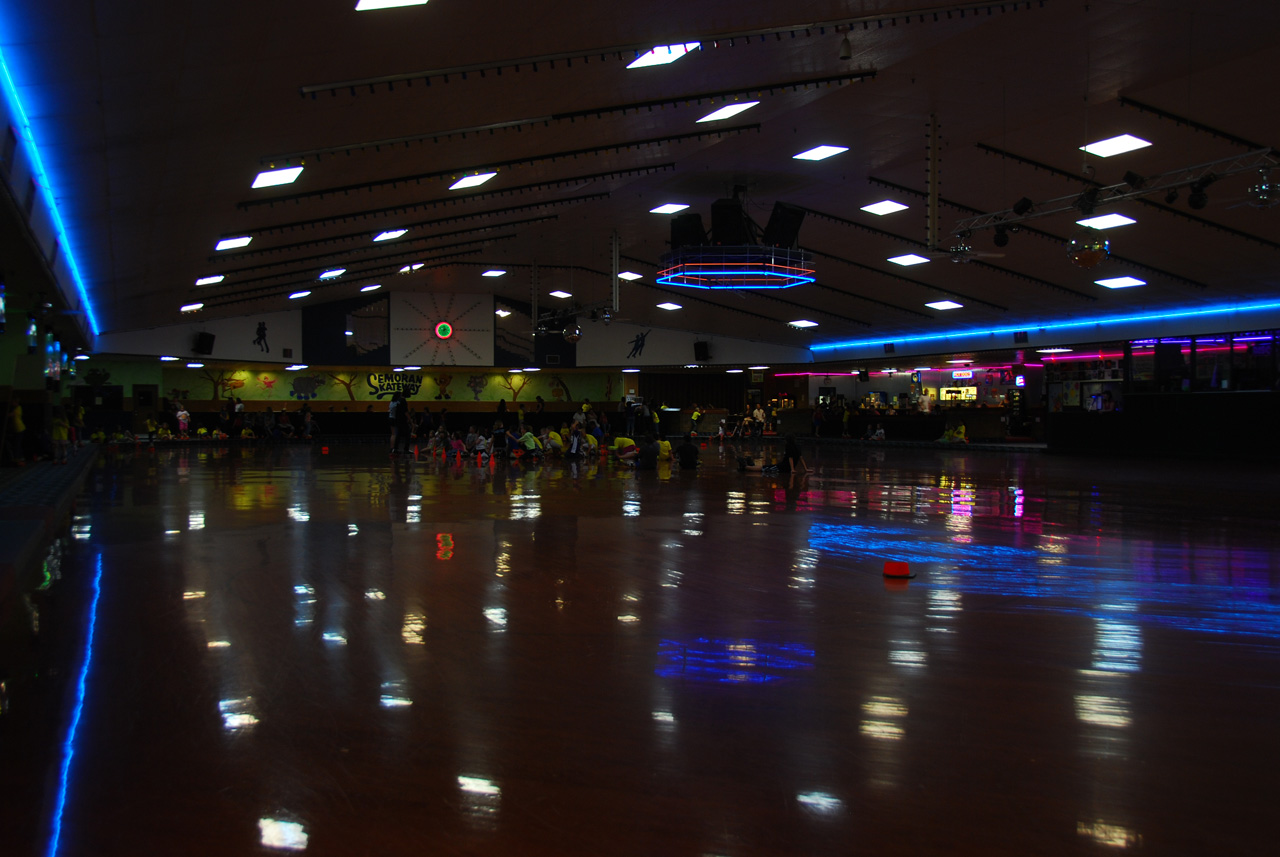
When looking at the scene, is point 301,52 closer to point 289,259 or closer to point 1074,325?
point 289,259

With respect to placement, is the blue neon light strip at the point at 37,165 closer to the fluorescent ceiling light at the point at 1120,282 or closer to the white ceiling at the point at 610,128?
the white ceiling at the point at 610,128

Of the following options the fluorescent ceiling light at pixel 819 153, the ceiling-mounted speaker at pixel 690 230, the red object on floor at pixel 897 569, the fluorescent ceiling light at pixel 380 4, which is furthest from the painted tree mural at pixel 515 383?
the red object on floor at pixel 897 569

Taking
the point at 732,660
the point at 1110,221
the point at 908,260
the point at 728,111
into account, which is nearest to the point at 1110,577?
the point at 732,660

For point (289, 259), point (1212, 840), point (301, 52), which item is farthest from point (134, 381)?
point (1212, 840)

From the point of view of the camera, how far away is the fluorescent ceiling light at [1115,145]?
38.1ft

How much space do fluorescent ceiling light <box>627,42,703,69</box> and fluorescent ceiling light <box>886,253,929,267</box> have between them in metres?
11.4

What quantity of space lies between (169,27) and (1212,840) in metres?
6.06

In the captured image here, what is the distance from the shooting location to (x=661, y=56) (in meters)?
7.96

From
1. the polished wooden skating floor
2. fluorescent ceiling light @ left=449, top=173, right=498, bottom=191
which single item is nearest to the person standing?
fluorescent ceiling light @ left=449, top=173, right=498, bottom=191

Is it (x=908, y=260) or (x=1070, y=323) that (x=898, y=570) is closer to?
(x=908, y=260)

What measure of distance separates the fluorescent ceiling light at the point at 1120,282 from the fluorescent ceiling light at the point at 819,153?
348 inches

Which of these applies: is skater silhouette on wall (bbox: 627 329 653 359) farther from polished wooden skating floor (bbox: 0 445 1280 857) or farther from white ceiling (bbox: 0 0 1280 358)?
polished wooden skating floor (bbox: 0 445 1280 857)

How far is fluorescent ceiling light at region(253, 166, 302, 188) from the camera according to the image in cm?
961

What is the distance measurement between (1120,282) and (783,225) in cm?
854
